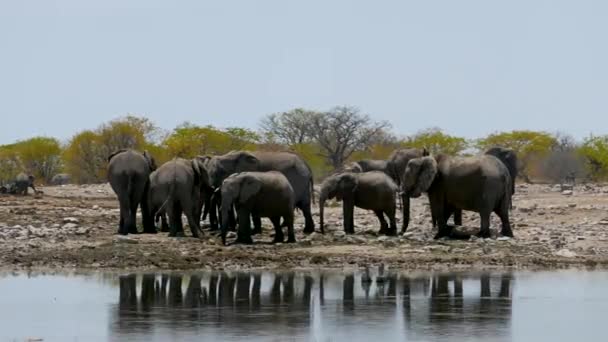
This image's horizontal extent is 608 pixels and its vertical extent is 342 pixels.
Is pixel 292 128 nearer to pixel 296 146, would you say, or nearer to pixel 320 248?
pixel 296 146

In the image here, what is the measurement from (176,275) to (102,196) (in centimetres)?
2841

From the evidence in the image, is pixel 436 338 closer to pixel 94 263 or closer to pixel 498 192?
pixel 94 263

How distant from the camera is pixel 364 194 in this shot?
93.2ft

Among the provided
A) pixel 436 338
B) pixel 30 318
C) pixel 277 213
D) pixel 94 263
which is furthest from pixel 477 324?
pixel 277 213

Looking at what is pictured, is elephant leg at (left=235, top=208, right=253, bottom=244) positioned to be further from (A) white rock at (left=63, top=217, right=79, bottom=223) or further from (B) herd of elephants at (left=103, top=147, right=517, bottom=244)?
(A) white rock at (left=63, top=217, right=79, bottom=223)

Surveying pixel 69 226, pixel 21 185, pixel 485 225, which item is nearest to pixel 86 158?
pixel 21 185

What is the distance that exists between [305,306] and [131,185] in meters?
11.2

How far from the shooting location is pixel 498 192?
87.8 feet

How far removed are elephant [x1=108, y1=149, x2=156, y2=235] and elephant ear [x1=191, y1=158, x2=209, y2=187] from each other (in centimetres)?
109

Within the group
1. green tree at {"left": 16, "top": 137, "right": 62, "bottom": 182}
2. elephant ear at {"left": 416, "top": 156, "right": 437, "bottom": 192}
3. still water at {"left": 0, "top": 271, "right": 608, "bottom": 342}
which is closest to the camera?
still water at {"left": 0, "top": 271, "right": 608, "bottom": 342}

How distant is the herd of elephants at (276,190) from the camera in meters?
25.5

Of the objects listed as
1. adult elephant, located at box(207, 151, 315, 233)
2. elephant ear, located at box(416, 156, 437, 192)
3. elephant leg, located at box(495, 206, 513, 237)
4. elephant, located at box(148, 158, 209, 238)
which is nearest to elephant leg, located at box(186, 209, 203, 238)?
elephant, located at box(148, 158, 209, 238)

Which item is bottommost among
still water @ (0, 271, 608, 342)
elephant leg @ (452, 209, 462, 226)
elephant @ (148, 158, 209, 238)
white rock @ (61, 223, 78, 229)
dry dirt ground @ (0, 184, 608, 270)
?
still water @ (0, 271, 608, 342)

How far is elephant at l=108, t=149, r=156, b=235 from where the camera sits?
27609mm
